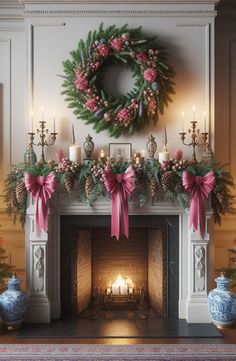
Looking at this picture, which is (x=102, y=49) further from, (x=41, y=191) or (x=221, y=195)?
(x=221, y=195)

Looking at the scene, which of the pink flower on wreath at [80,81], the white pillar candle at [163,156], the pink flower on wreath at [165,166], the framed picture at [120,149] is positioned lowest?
the pink flower on wreath at [165,166]

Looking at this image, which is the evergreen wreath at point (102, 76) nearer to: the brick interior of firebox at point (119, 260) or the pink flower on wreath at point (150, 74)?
the pink flower on wreath at point (150, 74)

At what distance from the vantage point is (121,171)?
3730 millimetres

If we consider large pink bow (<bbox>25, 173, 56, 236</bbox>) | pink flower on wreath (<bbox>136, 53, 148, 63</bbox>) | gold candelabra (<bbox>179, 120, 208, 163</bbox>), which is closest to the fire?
large pink bow (<bbox>25, 173, 56, 236</bbox>)

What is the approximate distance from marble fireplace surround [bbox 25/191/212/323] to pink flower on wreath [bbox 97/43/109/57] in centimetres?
124

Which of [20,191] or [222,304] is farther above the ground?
[20,191]

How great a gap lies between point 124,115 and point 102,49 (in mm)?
586

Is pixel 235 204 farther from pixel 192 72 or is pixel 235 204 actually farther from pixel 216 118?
pixel 192 72

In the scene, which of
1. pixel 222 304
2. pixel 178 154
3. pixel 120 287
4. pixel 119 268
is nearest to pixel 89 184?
pixel 178 154

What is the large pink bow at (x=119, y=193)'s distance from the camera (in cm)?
364

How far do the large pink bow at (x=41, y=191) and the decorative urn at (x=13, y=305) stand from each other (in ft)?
1.75

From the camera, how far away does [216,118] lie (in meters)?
4.44

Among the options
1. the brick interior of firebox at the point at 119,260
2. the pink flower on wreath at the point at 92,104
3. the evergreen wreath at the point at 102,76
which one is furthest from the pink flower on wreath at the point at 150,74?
the brick interior of firebox at the point at 119,260

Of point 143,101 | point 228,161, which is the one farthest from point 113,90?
point 228,161
